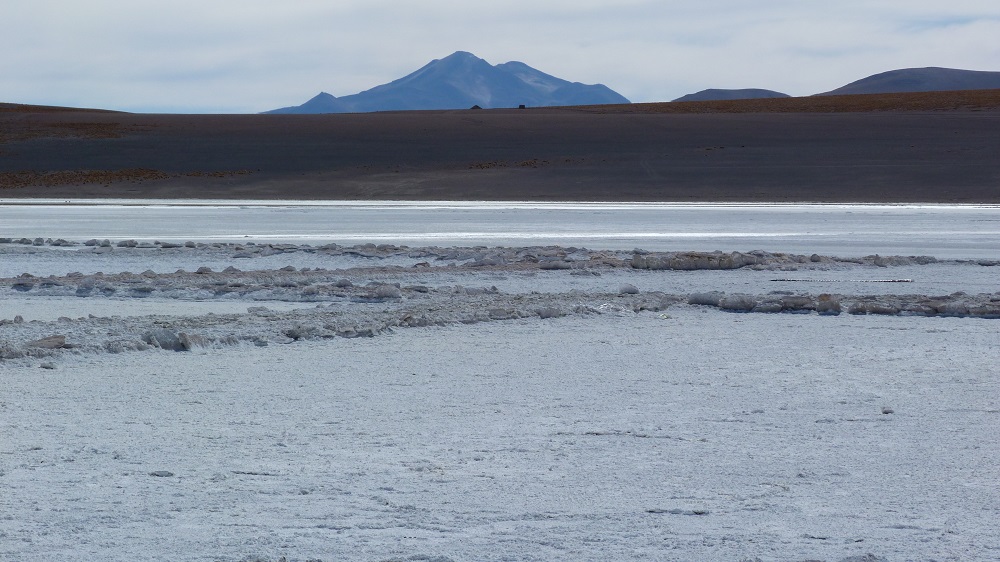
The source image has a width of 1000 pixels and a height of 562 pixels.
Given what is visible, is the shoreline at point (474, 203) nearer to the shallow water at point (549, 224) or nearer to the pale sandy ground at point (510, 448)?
the shallow water at point (549, 224)

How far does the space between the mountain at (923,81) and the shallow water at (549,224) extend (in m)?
156

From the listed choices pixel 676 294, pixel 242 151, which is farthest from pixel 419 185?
pixel 676 294

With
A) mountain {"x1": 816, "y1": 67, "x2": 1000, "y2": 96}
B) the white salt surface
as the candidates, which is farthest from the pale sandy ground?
mountain {"x1": 816, "y1": 67, "x2": 1000, "y2": 96}

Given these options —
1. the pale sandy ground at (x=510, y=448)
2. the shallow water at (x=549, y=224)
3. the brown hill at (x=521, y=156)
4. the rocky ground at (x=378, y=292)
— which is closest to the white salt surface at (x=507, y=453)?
the pale sandy ground at (x=510, y=448)

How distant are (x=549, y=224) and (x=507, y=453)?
16397 millimetres

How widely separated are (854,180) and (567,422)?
97.7 ft

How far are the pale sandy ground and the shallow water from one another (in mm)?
Result: 8867

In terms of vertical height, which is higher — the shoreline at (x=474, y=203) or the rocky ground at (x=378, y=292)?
the shoreline at (x=474, y=203)

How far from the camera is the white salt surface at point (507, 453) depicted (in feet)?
13.4

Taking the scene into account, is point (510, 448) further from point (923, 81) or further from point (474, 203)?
point (923, 81)

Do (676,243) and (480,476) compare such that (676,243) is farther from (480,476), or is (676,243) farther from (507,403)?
(480,476)

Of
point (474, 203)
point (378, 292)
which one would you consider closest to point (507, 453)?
point (378, 292)

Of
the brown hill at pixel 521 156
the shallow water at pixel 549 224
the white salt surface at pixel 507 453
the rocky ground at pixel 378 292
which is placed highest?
the brown hill at pixel 521 156

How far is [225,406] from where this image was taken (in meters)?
6.18
